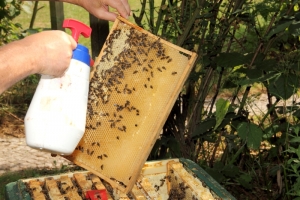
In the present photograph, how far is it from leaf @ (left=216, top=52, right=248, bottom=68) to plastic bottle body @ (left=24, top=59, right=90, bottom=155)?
4.54ft

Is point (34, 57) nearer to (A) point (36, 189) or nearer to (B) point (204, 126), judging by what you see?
(A) point (36, 189)

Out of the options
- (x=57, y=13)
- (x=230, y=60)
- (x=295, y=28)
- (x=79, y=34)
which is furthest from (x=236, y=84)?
(x=57, y=13)

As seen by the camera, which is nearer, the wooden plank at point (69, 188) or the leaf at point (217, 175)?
the wooden plank at point (69, 188)

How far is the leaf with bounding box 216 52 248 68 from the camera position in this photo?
10.8ft

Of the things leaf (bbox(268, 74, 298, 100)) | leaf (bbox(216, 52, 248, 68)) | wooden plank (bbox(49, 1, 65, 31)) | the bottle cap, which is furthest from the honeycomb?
wooden plank (bbox(49, 1, 65, 31))

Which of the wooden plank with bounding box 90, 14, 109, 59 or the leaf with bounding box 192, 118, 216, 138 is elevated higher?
the wooden plank with bounding box 90, 14, 109, 59

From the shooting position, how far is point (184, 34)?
11.5ft

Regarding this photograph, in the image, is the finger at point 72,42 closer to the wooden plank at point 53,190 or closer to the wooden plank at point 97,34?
the wooden plank at point 53,190

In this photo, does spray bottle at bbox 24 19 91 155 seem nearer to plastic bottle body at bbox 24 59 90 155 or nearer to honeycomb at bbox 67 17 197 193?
plastic bottle body at bbox 24 59 90 155

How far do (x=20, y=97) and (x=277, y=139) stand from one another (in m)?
2.85

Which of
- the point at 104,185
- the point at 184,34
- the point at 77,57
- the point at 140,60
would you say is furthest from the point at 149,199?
the point at 184,34

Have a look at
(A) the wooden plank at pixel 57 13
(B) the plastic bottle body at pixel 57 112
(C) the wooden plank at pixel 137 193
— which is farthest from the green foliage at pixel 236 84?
(A) the wooden plank at pixel 57 13

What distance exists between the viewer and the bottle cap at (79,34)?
6.89ft

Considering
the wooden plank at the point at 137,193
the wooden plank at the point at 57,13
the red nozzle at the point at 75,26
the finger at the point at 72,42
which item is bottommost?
the wooden plank at the point at 137,193
